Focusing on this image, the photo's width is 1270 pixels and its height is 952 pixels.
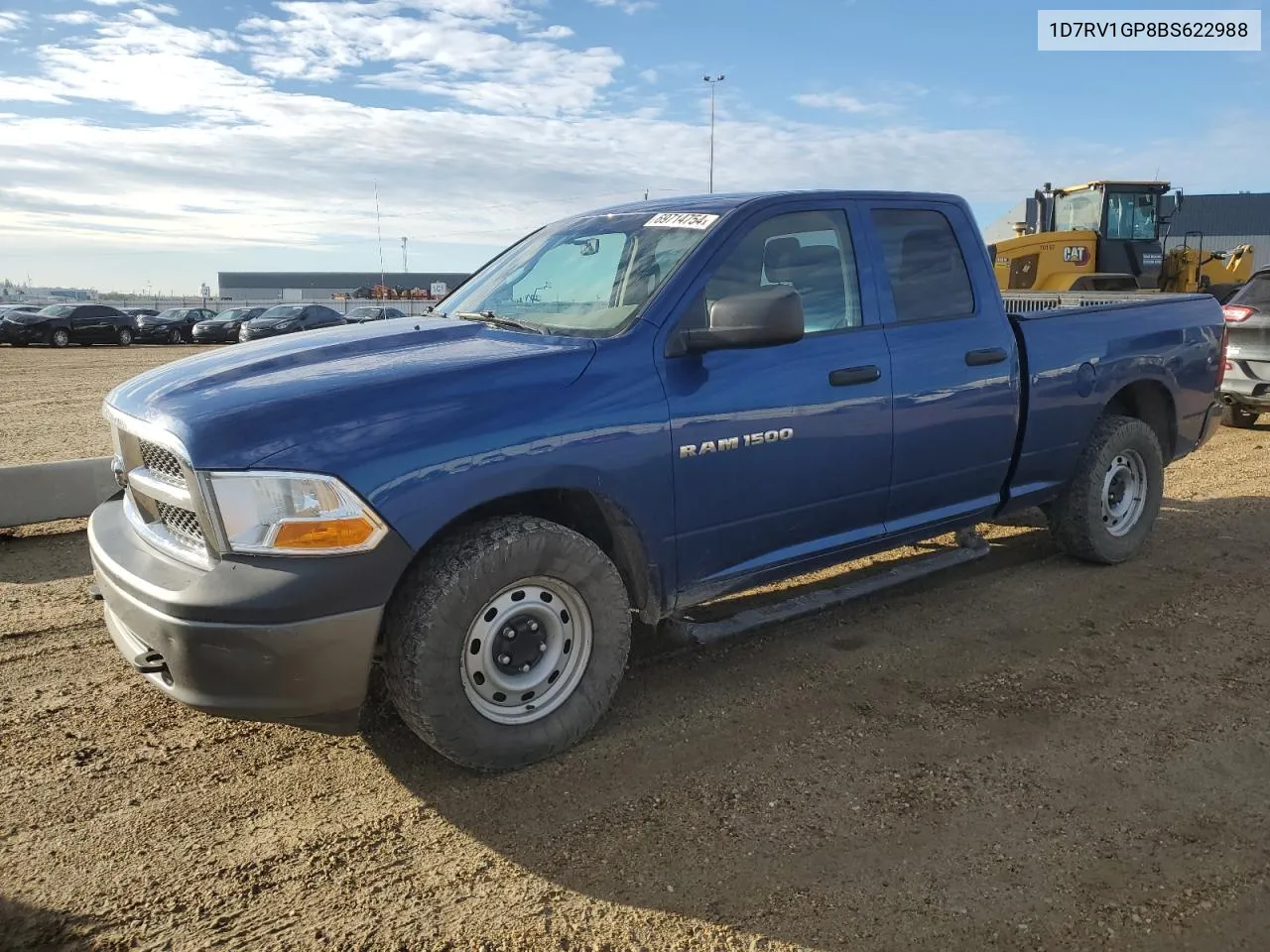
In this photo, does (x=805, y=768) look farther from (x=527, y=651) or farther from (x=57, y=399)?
(x=57, y=399)

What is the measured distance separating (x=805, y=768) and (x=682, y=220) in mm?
2226

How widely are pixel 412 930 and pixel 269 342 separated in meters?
2.49

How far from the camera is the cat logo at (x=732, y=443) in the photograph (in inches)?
141

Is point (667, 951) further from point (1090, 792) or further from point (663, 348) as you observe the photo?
point (663, 348)

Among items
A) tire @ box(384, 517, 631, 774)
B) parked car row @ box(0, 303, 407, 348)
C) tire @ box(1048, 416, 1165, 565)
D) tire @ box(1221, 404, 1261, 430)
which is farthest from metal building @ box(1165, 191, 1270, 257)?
tire @ box(384, 517, 631, 774)

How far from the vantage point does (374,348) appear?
11.8 ft

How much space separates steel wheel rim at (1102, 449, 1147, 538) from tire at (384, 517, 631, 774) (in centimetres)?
349

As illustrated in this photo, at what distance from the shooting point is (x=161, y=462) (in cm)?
318

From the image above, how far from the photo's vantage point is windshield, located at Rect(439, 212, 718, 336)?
380 centimetres

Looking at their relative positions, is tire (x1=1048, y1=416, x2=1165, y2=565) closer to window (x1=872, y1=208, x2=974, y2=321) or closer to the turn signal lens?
window (x1=872, y1=208, x2=974, y2=321)

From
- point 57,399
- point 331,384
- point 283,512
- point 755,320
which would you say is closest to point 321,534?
point 283,512

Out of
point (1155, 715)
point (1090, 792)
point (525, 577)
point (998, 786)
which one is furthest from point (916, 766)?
point (525, 577)

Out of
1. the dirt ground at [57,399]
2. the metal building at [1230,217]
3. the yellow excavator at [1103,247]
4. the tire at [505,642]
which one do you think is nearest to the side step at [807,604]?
the tire at [505,642]

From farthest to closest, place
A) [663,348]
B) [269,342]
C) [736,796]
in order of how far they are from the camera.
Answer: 1. [269,342]
2. [663,348]
3. [736,796]
